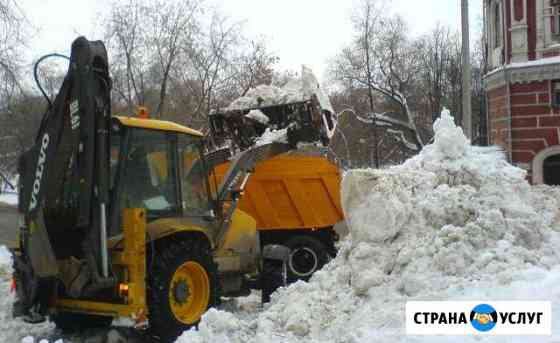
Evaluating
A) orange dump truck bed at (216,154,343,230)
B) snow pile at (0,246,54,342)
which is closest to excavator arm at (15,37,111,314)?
snow pile at (0,246,54,342)

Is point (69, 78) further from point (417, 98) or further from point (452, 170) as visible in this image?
point (417, 98)

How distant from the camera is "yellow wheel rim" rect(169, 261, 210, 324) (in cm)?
→ 681

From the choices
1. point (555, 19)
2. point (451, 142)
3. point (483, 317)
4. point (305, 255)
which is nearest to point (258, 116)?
point (305, 255)

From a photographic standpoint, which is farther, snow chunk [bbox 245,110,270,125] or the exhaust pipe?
snow chunk [bbox 245,110,270,125]

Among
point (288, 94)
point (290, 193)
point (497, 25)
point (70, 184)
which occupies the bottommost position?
point (290, 193)

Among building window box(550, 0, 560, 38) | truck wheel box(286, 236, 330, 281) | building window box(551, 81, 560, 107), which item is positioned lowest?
truck wheel box(286, 236, 330, 281)

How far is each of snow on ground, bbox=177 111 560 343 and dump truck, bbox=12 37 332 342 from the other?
874mm

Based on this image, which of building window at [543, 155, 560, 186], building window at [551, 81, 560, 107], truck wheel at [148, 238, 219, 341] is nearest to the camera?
truck wheel at [148, 238, 219, 341]

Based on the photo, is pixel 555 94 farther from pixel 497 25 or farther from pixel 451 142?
pixel 451 142

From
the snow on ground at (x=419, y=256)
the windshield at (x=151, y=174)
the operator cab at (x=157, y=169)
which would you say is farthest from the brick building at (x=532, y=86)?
the windshield at (x=151, y=174)

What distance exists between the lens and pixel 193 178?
25.4ft

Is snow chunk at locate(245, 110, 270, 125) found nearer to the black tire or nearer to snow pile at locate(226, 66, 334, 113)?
snow pile at locate(226, 66, 334, 113)

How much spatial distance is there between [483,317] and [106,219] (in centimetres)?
381

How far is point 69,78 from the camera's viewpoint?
21.8 ft
